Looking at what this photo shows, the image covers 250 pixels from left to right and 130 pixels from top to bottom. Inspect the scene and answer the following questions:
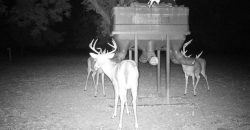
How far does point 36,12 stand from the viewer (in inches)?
1347

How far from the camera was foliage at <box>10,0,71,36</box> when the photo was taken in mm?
Answer: 33875

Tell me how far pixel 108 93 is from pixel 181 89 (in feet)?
10.1

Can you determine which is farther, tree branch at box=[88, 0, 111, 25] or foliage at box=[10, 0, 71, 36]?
foliage at box=[10, 0, 71, 36]

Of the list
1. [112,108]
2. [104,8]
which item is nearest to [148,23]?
[112,108]

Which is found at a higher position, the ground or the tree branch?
the tree branch

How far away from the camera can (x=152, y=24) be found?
31.0 feet

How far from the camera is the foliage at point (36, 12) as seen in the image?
3388cm

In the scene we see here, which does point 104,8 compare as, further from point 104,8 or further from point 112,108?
point 112,108

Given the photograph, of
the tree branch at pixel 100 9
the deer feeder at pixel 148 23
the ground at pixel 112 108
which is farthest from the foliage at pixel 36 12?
the deer feeder at pixel 148 23

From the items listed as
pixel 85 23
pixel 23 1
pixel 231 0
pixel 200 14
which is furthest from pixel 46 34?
pixel 231 0

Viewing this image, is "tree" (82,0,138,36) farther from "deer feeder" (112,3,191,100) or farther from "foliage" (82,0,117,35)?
"deer feeder" (112,3,191,100)

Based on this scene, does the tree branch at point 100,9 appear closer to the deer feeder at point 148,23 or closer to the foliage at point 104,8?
the foliage at point 104,8

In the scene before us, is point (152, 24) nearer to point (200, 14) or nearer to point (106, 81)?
point (106, 81)

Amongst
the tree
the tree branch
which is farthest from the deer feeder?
the tree branch
